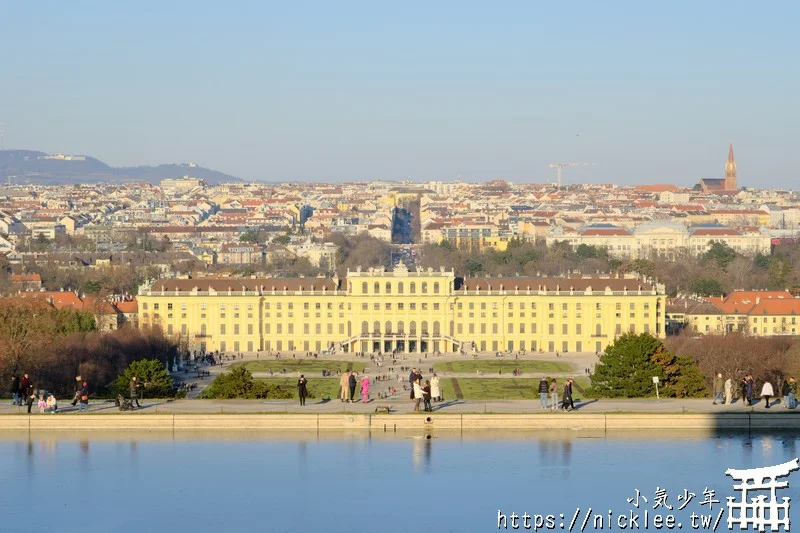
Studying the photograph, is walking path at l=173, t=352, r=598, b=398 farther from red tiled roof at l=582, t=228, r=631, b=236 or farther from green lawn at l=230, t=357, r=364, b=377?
red tiled roof at l=582, t=228, r=631, b=236

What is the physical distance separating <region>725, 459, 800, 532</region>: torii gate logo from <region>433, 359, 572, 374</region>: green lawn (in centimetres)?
4143

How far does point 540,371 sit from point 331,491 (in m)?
42.6

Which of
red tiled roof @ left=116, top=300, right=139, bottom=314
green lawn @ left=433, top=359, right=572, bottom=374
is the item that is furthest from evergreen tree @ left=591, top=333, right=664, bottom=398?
red tiled roof @ left=116, top=300, right=139, bottom=314

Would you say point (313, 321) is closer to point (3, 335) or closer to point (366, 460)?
point (3, 335)

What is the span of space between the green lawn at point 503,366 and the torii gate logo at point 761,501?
41.4 m

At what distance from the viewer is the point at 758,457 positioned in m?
31.9

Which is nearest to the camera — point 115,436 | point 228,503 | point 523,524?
point 523,524

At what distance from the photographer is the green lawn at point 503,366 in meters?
73.0

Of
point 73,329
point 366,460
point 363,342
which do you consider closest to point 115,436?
point 366,460

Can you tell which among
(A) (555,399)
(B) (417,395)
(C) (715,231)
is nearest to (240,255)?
(C) (715,231)

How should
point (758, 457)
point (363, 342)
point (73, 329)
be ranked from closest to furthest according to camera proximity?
point (758, 457) < point (73, 329) < point (363, 342)

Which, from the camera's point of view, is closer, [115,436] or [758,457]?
[758,457]

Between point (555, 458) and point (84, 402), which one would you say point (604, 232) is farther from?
point (555, 458)

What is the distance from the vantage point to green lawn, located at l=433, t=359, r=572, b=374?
73.0 metres
